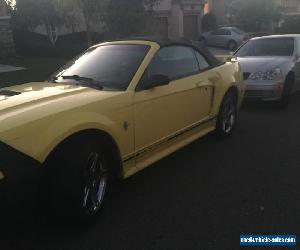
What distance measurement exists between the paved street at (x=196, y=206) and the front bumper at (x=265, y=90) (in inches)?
86.7

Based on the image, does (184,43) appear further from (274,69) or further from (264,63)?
(264,63)

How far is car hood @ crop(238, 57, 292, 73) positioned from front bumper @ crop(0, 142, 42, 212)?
6.12 metres

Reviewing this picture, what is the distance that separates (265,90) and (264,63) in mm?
687

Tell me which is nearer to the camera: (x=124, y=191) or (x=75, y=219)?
(x=75, y=219)

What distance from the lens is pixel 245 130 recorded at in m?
6.73

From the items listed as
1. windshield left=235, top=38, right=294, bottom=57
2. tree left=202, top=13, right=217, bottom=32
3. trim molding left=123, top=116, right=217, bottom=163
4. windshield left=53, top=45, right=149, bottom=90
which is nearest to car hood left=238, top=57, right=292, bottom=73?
windshield left=235, top=38, right=294, bottom=57

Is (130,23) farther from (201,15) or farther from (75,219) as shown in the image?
(75,219)

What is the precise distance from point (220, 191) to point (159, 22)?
1316 inches

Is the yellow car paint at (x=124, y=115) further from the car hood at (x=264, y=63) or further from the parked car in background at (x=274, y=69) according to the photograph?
the car hood at (x=264, y=63)

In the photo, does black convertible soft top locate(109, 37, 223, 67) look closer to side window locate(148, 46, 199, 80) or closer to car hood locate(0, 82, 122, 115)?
side window locate(148, 46, 199, 80)

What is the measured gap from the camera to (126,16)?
23391mm

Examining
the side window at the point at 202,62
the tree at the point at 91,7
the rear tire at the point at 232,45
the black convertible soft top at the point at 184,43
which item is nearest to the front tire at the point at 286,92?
the black convertible soft top at the point at 184,43

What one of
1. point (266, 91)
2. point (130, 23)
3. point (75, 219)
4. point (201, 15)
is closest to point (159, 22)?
point (201, 15)

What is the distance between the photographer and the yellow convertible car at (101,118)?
10.1ft
